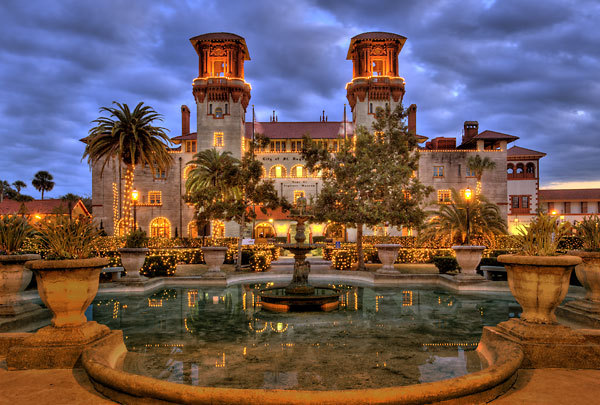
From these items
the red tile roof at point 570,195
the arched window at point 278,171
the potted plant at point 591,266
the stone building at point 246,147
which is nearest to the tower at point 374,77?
the stone building at point 246,147

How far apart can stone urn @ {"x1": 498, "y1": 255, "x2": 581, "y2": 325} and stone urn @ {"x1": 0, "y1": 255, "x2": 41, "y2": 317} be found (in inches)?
369

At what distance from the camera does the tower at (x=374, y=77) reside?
47969mm

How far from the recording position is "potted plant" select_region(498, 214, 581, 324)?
538cm

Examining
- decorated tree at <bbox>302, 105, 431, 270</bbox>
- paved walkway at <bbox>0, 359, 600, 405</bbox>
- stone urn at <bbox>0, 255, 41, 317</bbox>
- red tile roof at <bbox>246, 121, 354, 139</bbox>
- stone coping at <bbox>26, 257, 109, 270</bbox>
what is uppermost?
red tile roof at <bbox>246, 121, 354, 139</bbox>

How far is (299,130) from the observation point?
174 feet

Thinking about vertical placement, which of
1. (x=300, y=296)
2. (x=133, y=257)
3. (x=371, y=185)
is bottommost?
(x=300, y=296)

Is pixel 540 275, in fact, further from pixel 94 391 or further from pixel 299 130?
pixel 299 130

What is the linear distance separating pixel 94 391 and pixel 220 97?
47117mm

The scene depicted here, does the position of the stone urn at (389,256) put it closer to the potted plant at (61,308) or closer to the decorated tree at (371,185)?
the decorated tree at (371,185)

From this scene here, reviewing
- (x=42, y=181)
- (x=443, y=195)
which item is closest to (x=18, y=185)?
(x=42, y=181)

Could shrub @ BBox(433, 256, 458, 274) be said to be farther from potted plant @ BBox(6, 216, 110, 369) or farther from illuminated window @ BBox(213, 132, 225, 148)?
illuminated window @ BBox(213, 132, 225, 148)

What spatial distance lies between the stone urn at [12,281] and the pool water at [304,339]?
195 cm

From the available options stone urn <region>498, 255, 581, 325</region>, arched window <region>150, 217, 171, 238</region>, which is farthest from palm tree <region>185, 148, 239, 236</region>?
stone urn <region>498, 255, 581, 325</region>

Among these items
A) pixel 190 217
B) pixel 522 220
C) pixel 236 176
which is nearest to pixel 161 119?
pixel 236 176
